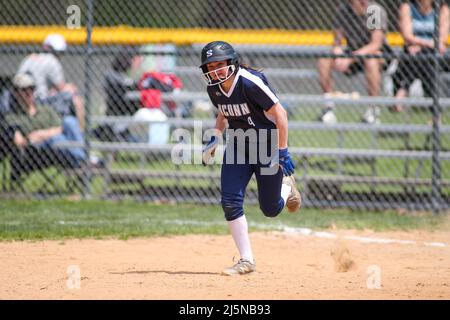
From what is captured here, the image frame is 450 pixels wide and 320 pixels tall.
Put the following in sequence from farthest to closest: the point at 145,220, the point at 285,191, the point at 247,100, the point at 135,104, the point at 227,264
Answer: the point at 135,104 → the point at 145,220 → the point at 227,264 → the point at 285,191 → the point at 247,100

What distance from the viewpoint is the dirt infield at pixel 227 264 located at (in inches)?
218

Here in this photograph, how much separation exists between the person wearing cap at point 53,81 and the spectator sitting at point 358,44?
132 inches

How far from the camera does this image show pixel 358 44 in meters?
10.7

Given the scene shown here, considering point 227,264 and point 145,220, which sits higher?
point 145,220

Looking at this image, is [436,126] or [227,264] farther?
[436,126]

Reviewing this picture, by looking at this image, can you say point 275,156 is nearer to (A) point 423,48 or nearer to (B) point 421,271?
(B) point 421,271

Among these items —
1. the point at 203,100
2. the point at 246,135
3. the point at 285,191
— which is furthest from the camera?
the point at 203,100

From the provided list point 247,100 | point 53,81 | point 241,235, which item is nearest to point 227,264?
point 241,235

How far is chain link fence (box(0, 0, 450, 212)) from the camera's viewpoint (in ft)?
33.5

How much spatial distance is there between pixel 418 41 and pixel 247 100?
4.78 meters

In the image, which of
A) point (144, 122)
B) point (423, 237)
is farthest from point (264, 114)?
point (144, 122)

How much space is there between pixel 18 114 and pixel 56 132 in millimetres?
558

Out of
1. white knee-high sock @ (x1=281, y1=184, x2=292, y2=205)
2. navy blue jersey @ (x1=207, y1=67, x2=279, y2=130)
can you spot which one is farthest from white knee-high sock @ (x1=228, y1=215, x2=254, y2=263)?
navy blue jersey @ (x1=207, y1=67, x2=279, y2=130)

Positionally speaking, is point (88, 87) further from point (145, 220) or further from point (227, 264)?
point (227, 264)
